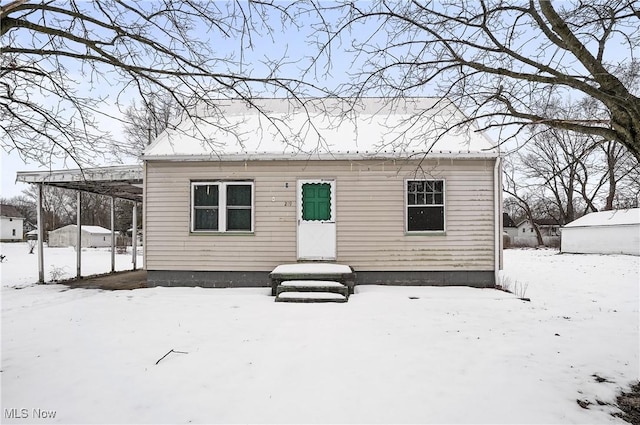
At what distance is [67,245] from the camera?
3519 centimetres

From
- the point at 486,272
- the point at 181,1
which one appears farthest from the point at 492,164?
the point at 181,1

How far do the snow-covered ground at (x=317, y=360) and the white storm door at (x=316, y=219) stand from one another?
5.85 feet

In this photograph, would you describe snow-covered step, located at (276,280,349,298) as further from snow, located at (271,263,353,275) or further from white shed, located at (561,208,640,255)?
white shed, located at (561,208,640,255)

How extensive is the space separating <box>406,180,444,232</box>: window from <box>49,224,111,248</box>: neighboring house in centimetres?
3377

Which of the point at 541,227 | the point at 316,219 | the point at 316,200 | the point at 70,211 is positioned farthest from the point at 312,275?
the point at 541,227

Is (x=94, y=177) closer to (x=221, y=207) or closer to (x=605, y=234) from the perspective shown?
(x=221, y=207)

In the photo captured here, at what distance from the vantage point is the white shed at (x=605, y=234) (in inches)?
837

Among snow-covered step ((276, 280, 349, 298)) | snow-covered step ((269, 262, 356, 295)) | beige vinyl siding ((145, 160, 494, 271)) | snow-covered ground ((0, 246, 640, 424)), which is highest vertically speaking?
beige vinyl siding ((145, 160, 494, 271))

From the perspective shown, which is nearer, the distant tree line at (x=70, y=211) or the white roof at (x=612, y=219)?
the white roof at (x=612, y=219)

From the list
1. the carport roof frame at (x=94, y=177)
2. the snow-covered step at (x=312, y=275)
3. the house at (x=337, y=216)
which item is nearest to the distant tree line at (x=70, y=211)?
the carport roof frame at (x=94, y=177)

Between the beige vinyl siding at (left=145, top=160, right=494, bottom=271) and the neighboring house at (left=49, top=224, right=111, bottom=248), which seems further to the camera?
the neighboring house at (left=49, top=224, right=111, bottom=248)

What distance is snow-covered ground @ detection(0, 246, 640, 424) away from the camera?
10.5ft

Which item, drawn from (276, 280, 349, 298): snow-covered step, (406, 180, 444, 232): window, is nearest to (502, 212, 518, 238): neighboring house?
(406, 180, 444, 232): window

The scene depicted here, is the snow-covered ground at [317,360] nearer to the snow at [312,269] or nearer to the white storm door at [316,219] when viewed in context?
the snow at [312,269]
